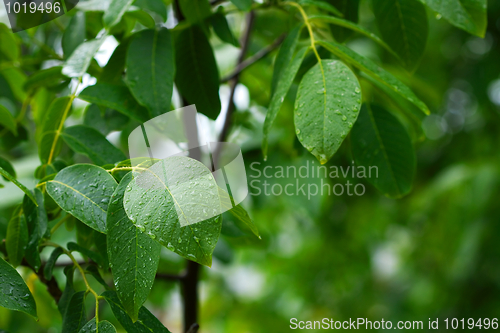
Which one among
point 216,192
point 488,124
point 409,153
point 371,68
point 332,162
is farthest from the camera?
point 488,124

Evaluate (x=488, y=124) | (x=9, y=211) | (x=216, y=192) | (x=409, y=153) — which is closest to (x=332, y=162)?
(x=409, y=153)

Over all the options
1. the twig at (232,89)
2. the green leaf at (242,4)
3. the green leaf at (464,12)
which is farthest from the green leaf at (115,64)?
the green leaf at (464,12)

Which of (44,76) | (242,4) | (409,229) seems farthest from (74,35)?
(409,229)

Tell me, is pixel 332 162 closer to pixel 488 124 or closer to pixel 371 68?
pixel 371 68

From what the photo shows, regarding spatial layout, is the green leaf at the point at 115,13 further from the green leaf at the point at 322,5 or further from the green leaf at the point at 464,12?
the green leaf at the point at 464,12

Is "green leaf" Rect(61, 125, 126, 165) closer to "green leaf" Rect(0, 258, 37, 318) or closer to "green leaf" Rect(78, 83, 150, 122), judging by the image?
"green leaf" Rect(78, 83, 150, 122)

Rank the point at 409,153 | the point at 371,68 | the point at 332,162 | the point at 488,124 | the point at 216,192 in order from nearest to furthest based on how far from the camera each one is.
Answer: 1. the point at 216,192
2. the point at 371,68
3. the point at 409,153
4. the point at 332,162
5. the point at 488,124

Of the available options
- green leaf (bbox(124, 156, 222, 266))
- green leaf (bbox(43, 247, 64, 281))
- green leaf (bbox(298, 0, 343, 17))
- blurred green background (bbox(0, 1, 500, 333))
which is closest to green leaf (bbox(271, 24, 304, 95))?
green leaf (bbox(298, 0, 343, 17))
